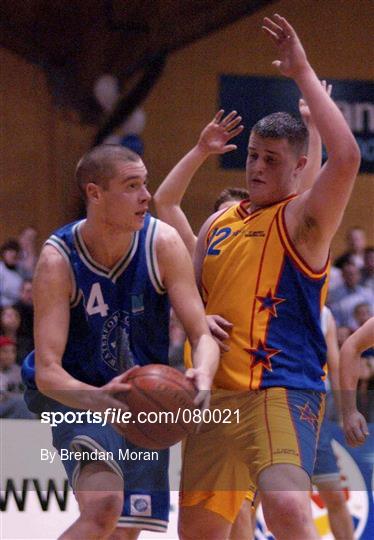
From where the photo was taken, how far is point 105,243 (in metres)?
4.11

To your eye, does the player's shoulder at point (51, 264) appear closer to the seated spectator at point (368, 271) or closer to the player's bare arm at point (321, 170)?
the player's bare arm at point (321, 170)

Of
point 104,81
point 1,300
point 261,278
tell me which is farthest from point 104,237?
point 104,81

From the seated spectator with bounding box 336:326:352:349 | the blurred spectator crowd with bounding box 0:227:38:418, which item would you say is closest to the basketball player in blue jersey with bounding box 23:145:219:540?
the blurred spectator crowd with bounding box 0:227:38:418

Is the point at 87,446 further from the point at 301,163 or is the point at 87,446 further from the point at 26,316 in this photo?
the point at 26,316

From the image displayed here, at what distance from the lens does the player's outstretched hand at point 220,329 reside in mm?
4016

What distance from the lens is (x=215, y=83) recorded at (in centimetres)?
1416

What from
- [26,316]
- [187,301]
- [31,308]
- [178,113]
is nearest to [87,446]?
[187,301]

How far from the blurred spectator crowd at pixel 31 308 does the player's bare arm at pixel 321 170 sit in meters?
3.04

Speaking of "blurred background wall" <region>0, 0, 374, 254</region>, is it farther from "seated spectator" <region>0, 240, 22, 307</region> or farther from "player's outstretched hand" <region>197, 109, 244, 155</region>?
"player's outstretched hand" <region>197, 109, 244, 155</region>

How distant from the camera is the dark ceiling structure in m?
13.5

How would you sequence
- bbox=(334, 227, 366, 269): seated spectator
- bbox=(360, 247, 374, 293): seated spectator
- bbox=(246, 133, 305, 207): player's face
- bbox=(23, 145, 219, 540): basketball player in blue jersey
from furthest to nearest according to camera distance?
bbox=(334, 227, 366, 269): seated spectator
bbox=(360, 247, 374, 293): seated spectator
bbox=(246, 133, 305, 207): player's face
bbox=(23, 145, 219, 540): basketball player in blue jersey

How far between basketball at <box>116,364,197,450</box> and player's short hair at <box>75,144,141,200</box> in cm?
78

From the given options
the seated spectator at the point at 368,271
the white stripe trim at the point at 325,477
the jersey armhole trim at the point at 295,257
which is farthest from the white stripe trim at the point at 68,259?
the seated spectator at the point at 368,271

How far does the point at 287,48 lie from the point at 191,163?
107 centimetres
